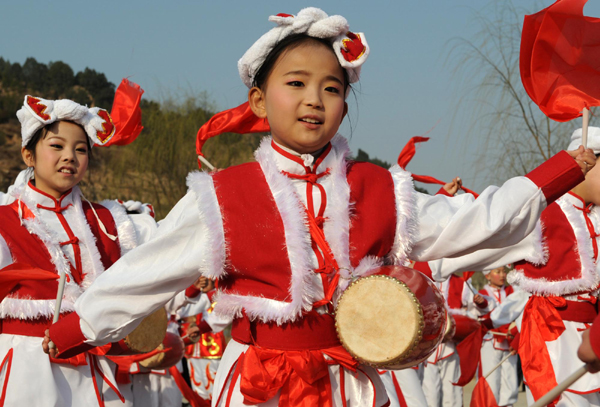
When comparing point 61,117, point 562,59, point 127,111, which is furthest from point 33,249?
point 562,59

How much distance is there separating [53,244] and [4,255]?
27cm

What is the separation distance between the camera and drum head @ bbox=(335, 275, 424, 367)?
2.45 m

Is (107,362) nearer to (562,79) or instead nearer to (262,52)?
Result: (262,52)

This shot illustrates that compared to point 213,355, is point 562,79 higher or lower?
higher

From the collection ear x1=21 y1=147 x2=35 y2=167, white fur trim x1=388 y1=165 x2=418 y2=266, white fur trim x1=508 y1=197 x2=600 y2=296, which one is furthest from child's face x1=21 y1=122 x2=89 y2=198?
white fur trim x1=508 y1=197 x2=600 y2=296

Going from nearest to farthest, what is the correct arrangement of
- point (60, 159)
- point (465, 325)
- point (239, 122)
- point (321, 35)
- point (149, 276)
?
1. point (149, 276)
2. point (321, 35)
3. point (239, 122)
4. point (60, 159)
5. point (465, 325)

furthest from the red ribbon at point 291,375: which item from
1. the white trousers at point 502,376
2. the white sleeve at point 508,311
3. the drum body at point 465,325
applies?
the white trousers at point 502,376

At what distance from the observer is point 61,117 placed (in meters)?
4.52

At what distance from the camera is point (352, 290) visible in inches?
99.6

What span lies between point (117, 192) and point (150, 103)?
3138 mm

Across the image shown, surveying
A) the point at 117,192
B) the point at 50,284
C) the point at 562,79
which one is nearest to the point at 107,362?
the point at 50,284

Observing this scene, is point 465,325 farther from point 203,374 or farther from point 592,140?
point 203,374

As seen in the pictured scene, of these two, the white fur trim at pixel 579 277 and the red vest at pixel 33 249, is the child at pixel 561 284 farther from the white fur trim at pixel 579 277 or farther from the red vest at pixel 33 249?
the red vest at pixel 33 249

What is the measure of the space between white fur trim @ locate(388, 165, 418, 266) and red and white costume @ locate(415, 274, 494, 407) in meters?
6.32
